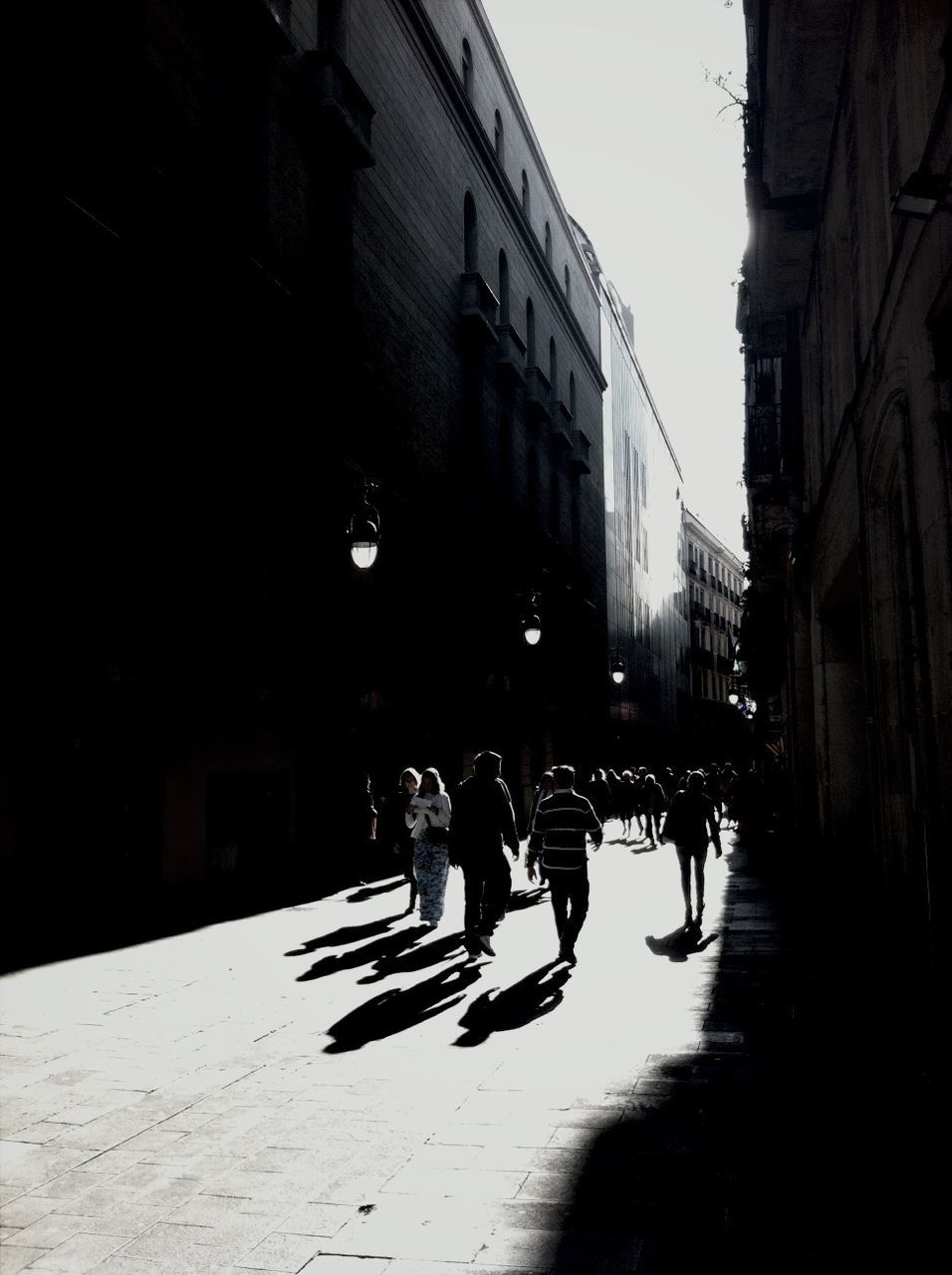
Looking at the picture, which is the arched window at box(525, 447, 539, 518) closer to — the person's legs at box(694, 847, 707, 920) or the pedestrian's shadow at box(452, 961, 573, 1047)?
the person's legs at box(694, 847, 707, 920)

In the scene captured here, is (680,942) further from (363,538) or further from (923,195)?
(923,195)

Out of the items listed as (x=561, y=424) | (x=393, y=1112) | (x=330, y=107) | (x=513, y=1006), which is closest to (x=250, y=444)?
(x=330, y=107)

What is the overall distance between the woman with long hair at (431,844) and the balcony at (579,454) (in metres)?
27.5

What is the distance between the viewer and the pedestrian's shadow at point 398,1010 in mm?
7296

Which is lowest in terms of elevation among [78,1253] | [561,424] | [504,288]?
[78,1253]

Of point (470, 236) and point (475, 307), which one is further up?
point (470, 236)

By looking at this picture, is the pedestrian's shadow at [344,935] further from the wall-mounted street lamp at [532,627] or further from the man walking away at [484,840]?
the wall-mounted street lamp at [532,627]

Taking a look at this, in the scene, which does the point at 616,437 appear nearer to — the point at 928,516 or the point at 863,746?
the point at 863,746

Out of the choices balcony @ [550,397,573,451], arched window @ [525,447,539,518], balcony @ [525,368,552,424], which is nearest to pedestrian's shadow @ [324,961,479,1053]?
arched window @ [525,447,539,518]

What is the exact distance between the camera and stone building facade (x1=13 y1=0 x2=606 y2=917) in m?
12.9

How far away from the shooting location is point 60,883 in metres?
12.8

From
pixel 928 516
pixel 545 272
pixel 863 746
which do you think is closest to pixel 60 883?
pixel 928 516

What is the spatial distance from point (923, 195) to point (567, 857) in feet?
19.2

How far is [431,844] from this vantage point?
493 inches
